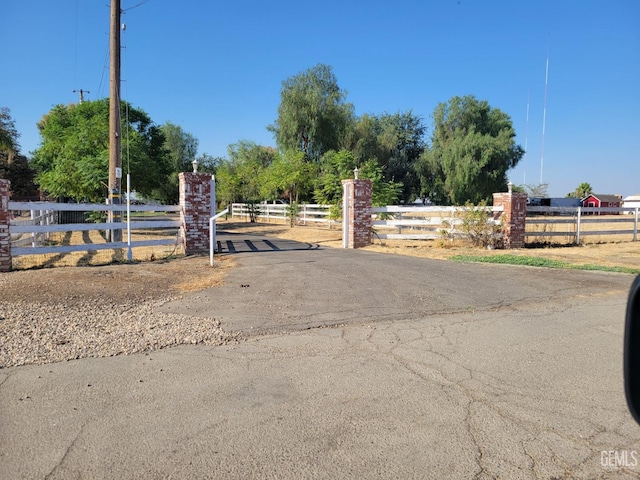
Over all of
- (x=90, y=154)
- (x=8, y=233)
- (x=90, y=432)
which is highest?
(x=90, y=154)

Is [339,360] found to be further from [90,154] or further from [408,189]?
[408,189]

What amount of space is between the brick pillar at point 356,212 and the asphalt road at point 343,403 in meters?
9.36

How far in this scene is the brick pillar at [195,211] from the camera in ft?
42.1

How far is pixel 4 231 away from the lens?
9812 millimetres

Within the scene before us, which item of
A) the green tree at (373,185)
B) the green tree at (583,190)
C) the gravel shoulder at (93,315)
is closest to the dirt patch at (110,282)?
the gravel shoulder at (93,315)

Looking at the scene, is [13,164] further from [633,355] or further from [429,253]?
[633,355]

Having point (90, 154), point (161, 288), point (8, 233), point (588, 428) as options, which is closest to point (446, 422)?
point (588, 428)

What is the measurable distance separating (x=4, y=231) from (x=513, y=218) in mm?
15032

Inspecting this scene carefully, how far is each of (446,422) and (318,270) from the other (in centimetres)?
702

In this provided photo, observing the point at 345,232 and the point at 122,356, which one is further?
the point at 345,232

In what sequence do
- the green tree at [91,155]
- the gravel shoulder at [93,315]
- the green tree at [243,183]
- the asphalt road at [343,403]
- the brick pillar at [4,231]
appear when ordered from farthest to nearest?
the green tree at [243,183], the green tree at [91,155], the brick pillar at [4,231], the gravel shoulder at [93,315], the asphalt road at [343,403]

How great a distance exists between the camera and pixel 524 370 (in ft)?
14.7

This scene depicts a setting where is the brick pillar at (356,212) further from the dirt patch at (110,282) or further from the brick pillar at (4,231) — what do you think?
the brick pillar at (4,231)

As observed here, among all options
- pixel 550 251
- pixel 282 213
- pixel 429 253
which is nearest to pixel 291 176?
pixel 282 213
